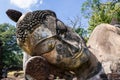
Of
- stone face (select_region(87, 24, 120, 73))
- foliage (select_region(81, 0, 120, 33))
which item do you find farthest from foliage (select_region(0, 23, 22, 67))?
stone face (select_region(87, 24, 120, 73))

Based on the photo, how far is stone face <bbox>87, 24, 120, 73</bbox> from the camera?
7.78 feet

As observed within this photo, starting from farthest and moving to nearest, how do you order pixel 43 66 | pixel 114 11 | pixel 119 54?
pixel 114 11
pixel 119 54
pixel 43 66

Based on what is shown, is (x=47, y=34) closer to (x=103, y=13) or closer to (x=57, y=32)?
(x=57, y=32)

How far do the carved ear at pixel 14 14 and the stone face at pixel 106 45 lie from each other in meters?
0.71

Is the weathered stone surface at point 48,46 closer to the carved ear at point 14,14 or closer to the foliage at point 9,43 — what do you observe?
the carved ear at point 14,14

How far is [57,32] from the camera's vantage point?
76.2 inches

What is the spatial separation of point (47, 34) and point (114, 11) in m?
16.3

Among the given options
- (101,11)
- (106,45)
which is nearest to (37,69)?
(106,45)

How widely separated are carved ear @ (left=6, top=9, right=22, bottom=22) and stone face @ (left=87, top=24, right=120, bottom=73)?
71 cm

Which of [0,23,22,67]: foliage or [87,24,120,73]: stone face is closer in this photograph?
[87,24,120,73]: stone face

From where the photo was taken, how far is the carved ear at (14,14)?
1.99 m

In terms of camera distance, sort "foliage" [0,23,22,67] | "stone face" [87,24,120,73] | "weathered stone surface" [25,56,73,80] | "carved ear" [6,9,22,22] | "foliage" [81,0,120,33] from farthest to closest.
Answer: "foliage" [0,23,22,67]
"foliage" [81,0,120,33]
"stone face" [87,24,120,73]
"carved ear" [6,9,22,22]
"weathered stone surface" [25,56,73,80]

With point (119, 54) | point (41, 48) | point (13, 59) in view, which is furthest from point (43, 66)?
point (13, 59)

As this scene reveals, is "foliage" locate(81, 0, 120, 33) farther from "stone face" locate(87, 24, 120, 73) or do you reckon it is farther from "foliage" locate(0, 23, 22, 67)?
"foliage" locate(0, 23, 22, 67)
